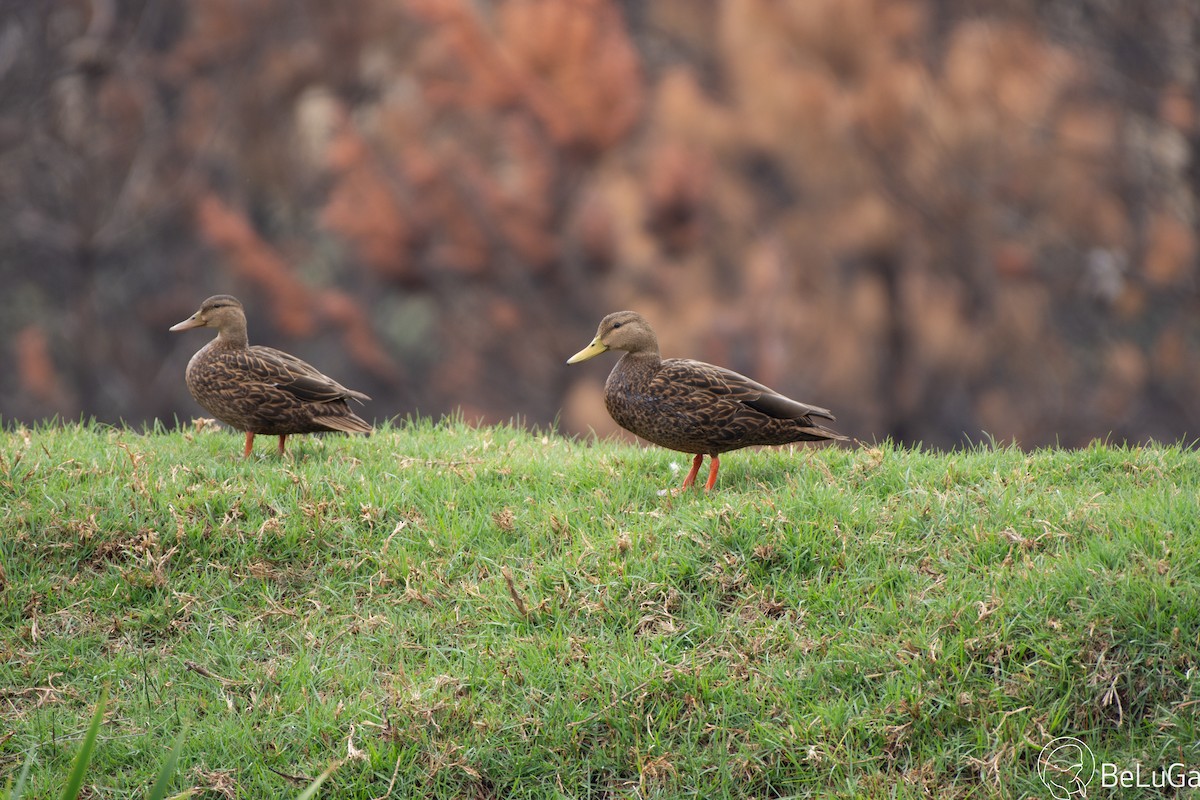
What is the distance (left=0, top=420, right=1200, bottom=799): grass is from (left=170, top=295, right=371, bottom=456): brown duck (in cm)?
22

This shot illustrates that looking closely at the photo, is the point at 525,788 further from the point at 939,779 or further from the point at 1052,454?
the point at 1052,454

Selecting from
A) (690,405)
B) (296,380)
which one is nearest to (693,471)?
(690,405)

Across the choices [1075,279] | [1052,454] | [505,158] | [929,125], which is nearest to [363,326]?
[505,158]

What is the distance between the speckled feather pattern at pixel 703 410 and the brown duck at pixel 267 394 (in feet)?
4.30

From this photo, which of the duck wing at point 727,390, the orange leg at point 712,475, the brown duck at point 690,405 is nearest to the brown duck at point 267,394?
the brown duck at point 690,405

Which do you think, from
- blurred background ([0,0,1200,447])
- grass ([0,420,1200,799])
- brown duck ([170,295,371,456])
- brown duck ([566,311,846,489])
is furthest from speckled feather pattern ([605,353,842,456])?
blurred background ([0,0,1200,447])

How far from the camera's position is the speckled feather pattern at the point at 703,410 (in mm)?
5180

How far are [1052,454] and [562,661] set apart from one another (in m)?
2.76

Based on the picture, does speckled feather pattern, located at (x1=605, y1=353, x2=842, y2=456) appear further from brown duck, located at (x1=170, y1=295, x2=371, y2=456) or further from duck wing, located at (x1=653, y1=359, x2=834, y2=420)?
brown duck, located at (x1=170, y1=295, x2=371, y2=456)

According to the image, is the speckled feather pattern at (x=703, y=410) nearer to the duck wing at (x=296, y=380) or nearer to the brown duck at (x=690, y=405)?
the brown duck at (x=690, y=405)

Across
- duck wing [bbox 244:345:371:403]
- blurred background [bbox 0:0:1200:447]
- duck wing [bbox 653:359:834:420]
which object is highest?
blurred background [bbox 0:0:1200:447]

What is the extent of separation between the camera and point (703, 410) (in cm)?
517

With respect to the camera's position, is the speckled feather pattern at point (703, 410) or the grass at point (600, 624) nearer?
the grass at point (600, 624)

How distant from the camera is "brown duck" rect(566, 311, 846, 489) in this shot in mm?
5188
